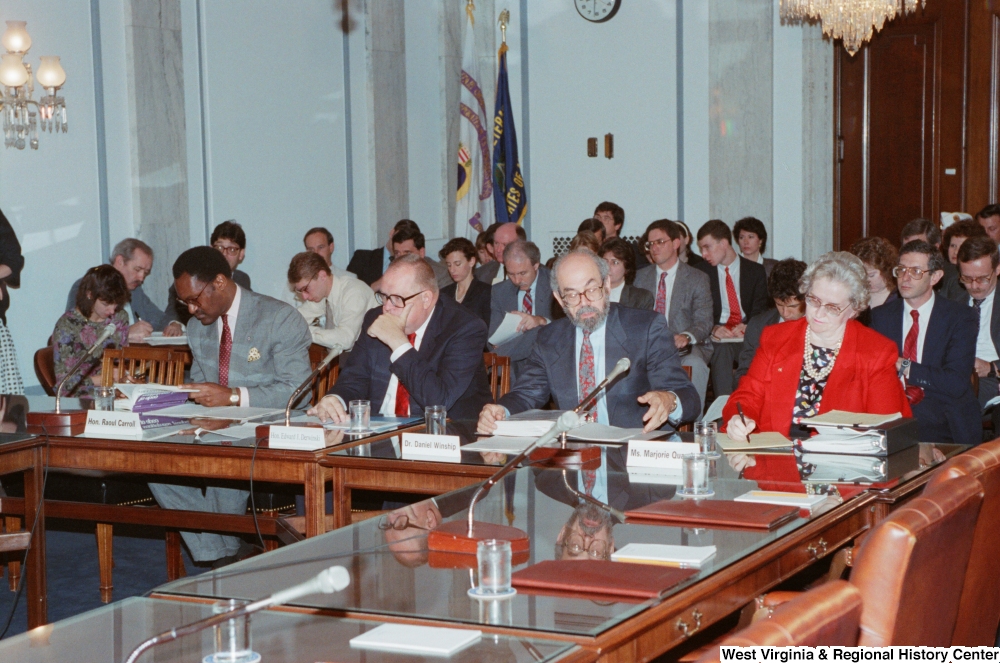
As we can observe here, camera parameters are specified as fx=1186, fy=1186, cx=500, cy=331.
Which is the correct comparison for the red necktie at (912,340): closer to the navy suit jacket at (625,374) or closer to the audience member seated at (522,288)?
the navy suit jacket at (625,374)

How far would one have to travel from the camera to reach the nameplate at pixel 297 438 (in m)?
3.41

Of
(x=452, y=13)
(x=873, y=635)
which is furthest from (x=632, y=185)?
(x=873, y=635)

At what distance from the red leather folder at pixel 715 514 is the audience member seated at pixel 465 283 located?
4.57 meters

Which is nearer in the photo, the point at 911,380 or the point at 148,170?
the point at 911,380

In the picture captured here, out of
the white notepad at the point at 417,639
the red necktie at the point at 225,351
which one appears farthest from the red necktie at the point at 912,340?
the white notepad at the point at 417,639

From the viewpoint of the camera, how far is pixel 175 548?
4395 mm

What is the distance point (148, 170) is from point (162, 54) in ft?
2.59

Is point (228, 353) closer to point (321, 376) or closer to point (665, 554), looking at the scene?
point (321, 376)

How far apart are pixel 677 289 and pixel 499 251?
1.52 metres

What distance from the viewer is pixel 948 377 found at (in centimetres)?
448

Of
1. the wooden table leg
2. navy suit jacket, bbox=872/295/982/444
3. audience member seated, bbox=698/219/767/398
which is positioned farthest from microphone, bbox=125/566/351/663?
audience member seated, bbox=698/219/767/398

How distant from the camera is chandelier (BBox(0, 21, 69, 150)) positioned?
6734 millimetres

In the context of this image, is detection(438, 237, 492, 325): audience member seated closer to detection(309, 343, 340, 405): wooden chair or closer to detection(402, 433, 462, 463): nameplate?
detection(309, 343, 340, 405): wooden chair

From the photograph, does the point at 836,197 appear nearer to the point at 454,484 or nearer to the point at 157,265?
the point at 157,265
